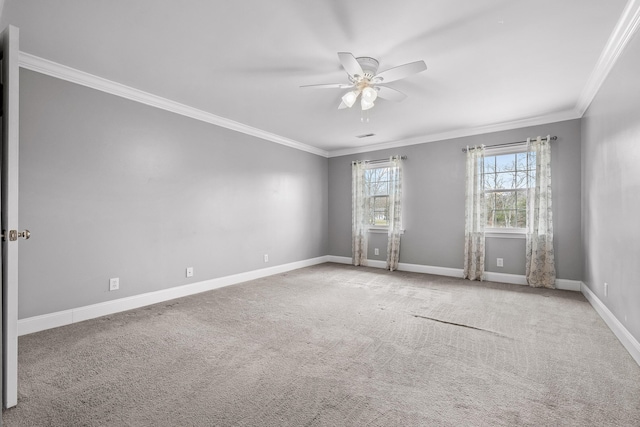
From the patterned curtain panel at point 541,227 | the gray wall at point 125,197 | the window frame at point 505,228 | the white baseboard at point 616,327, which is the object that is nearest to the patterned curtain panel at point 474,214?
the window frame at point 505,228

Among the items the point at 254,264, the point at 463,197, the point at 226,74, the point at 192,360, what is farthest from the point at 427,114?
the point at 192,360

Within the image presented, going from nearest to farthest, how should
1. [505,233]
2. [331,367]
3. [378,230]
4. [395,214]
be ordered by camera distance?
[331,367] → [505,233] → [395,214] → [378,230]

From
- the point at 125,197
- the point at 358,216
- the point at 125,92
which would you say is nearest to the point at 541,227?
the point at 358,216

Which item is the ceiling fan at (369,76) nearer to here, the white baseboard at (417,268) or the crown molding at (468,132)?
the crown molding at (468,132)

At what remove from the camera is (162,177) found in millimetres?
3795

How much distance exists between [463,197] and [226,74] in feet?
13.5

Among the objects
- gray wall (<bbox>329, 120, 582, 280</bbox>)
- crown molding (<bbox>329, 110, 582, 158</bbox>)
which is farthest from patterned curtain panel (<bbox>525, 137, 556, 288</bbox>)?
crown molding (<bbox>329, 110, 582, 158</bbox>)

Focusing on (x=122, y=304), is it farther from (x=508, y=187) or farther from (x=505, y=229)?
(x=508, y=187)

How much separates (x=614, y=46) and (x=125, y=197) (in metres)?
4.93

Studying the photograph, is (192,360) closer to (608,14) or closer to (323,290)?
(323,290)

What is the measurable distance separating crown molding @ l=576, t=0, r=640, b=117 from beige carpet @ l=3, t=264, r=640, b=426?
2435 mm

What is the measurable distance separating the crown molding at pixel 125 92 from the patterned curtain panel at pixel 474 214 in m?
3.44

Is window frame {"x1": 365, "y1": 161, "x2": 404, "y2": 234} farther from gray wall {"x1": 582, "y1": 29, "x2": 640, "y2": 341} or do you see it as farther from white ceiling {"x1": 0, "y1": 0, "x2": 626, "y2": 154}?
gray wall {"x1": 582, "y1": 29, "x2": 640, "y2": 341}

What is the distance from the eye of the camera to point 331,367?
6.97 feet
